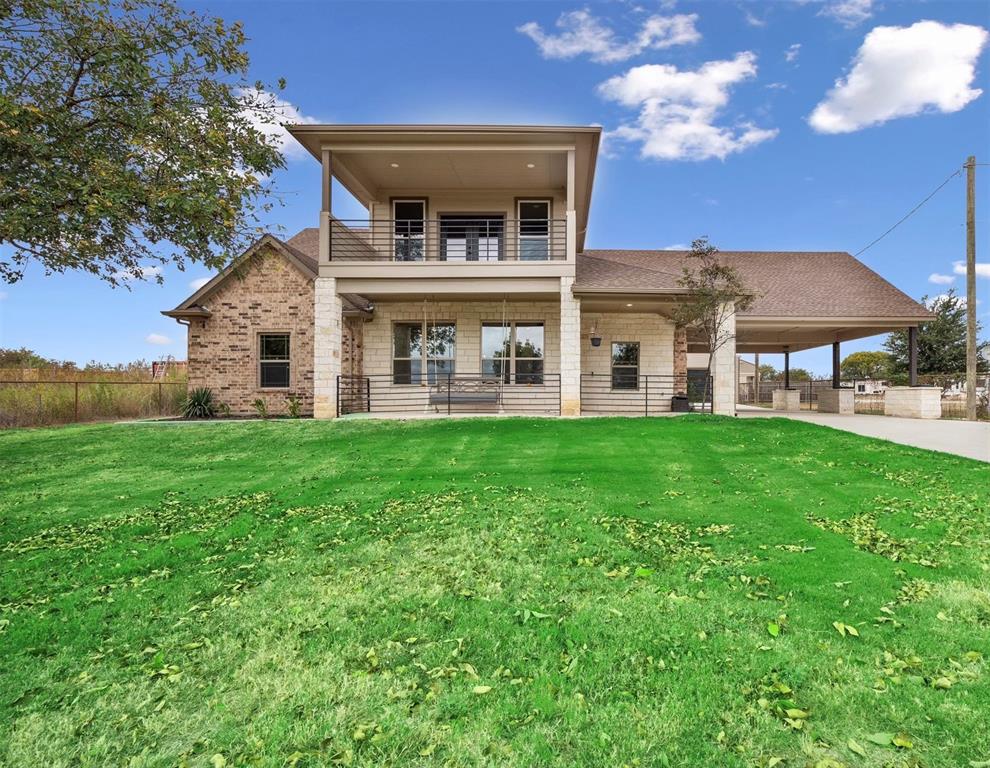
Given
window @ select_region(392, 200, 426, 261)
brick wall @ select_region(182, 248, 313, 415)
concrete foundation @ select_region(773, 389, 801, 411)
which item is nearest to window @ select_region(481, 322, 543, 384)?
window @ select_region(392, 200, 426, 261)

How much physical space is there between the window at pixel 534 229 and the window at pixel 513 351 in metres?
2.21

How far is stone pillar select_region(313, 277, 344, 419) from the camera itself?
46.6 ft

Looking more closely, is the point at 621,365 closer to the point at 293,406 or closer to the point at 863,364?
the point at 293,406

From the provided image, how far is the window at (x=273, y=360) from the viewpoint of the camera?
16141 mm

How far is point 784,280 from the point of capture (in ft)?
61.6

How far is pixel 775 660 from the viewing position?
3.01 metres

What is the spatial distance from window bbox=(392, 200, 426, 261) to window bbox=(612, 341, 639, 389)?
7.12 meters

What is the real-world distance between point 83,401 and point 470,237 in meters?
13.9

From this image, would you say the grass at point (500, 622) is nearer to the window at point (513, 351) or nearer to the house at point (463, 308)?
the house at point (463, 308)

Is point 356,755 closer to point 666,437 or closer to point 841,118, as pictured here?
point 666,437

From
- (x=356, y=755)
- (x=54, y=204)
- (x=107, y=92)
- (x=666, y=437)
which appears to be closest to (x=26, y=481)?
(x=54, y=204)

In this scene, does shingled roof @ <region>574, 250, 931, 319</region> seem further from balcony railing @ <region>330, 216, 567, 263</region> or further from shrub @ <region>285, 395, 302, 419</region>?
shrub @ <region>285, 395, 302, 419</region>

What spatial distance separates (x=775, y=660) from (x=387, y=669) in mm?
2216

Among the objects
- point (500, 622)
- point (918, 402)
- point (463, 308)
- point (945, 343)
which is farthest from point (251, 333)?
point (945, 343)
